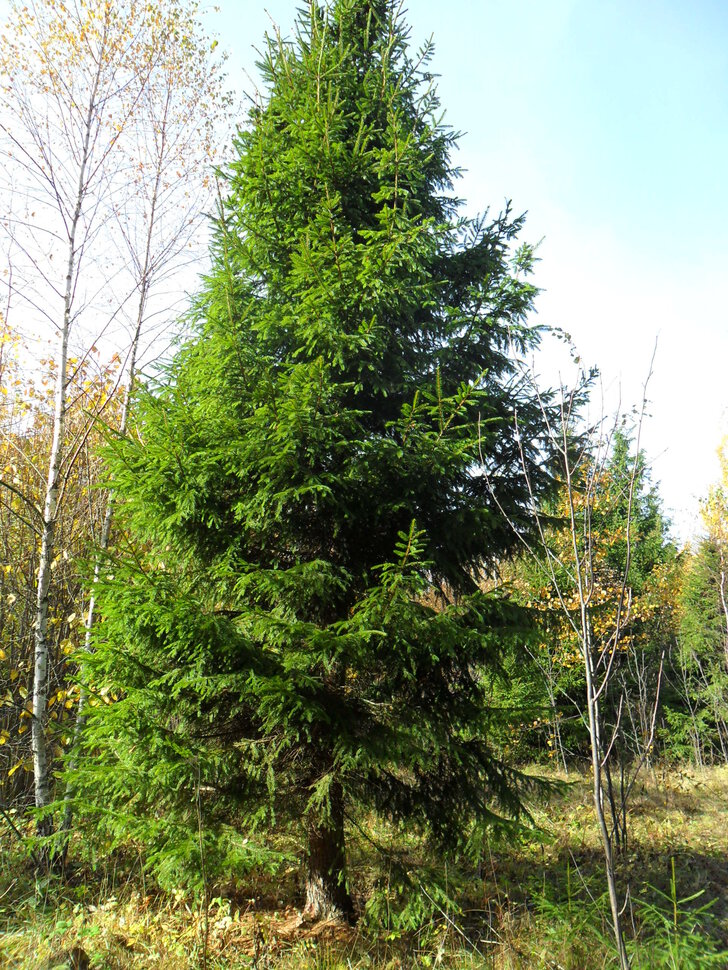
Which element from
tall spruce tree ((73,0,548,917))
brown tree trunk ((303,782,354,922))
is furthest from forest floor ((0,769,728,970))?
tall spruce tree ((73,0,548,917))

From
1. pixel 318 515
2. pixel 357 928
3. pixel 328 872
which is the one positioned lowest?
pixel 357 928

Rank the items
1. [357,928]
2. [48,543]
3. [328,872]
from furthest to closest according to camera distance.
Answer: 1. [48,543]
2. [328,872]
3. [357,928]

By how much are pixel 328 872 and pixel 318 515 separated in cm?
273

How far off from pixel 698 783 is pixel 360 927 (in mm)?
9562

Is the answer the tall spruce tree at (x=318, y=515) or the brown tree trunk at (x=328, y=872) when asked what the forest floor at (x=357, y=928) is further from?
the tall spruce tree at (x=318, y=515)

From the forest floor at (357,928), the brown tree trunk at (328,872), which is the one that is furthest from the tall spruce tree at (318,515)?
the forest floor at (357,928)

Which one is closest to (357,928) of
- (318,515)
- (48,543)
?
(318,515)

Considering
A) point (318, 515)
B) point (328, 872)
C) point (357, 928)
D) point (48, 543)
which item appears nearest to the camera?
point (357, 928)

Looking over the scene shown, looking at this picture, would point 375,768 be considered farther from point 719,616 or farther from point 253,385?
point 719,616

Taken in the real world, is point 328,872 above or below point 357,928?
above

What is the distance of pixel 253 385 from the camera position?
15.0 ft

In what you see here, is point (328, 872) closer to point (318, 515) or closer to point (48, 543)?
point (318, 515)

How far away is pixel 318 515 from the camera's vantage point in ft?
15.3

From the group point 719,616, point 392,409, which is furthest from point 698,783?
point 392,409
